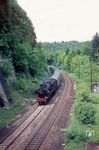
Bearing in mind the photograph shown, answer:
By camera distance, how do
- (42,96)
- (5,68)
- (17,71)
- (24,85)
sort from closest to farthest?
1. (42,96)
2. (5,68)
3. (24,85)
4. (17,71)

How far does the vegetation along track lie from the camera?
21.3 metres

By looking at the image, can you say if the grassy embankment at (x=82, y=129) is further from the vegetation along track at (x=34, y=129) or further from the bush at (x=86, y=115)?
the vegetation along track at (x=34, y=129)

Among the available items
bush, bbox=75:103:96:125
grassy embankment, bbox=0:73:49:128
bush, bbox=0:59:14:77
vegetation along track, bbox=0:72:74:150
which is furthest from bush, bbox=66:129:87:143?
bush, bbox=0:59:14:77

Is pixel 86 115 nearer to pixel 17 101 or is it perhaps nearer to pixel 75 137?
pixel 75 137

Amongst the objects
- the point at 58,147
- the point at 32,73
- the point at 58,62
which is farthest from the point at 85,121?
the point at 58,62

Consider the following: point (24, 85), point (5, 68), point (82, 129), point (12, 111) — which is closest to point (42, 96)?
point (12, 111)

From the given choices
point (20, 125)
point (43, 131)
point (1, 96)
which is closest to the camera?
point (43, 131)

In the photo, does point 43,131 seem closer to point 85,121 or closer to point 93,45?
point 85,121

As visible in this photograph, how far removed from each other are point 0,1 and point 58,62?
18133 centimetres

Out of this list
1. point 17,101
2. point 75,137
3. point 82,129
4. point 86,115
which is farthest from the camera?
point 17,101

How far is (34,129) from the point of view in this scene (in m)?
27.1

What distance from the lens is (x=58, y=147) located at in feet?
67.3

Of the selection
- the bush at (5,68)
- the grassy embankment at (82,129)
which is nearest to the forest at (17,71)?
the bush at (5,68)

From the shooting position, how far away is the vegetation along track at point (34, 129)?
21.3 m
